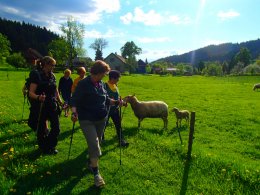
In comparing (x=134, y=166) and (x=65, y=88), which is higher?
(x=65, y=88)

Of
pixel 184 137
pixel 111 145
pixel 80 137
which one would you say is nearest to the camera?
pixel 111 145

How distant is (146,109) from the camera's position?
1477 cm

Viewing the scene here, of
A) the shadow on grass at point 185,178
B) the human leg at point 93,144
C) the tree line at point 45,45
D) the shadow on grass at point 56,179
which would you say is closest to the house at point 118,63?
the tree line at point 45,45

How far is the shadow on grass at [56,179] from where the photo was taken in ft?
24.0

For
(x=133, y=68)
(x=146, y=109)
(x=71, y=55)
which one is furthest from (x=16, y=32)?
(x=146, y=109)

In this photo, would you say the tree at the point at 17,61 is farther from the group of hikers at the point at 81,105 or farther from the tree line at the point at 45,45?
the group of hikers at the point at 81,105

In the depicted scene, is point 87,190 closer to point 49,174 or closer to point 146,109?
point 49,174

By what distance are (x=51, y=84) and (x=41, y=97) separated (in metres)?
0.81

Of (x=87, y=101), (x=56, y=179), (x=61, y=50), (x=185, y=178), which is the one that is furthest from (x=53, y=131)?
(x=61, y=50)

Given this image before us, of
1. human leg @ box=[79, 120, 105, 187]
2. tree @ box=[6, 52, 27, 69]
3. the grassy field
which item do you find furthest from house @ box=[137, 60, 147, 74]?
human leg @ box=[79, 120, 105, 187]

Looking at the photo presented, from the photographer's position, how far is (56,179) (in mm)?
7965

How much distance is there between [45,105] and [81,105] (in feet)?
7.45

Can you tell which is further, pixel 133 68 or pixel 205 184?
pixel 133 68

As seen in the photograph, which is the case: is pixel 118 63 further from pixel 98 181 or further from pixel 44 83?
pixel 98 181
